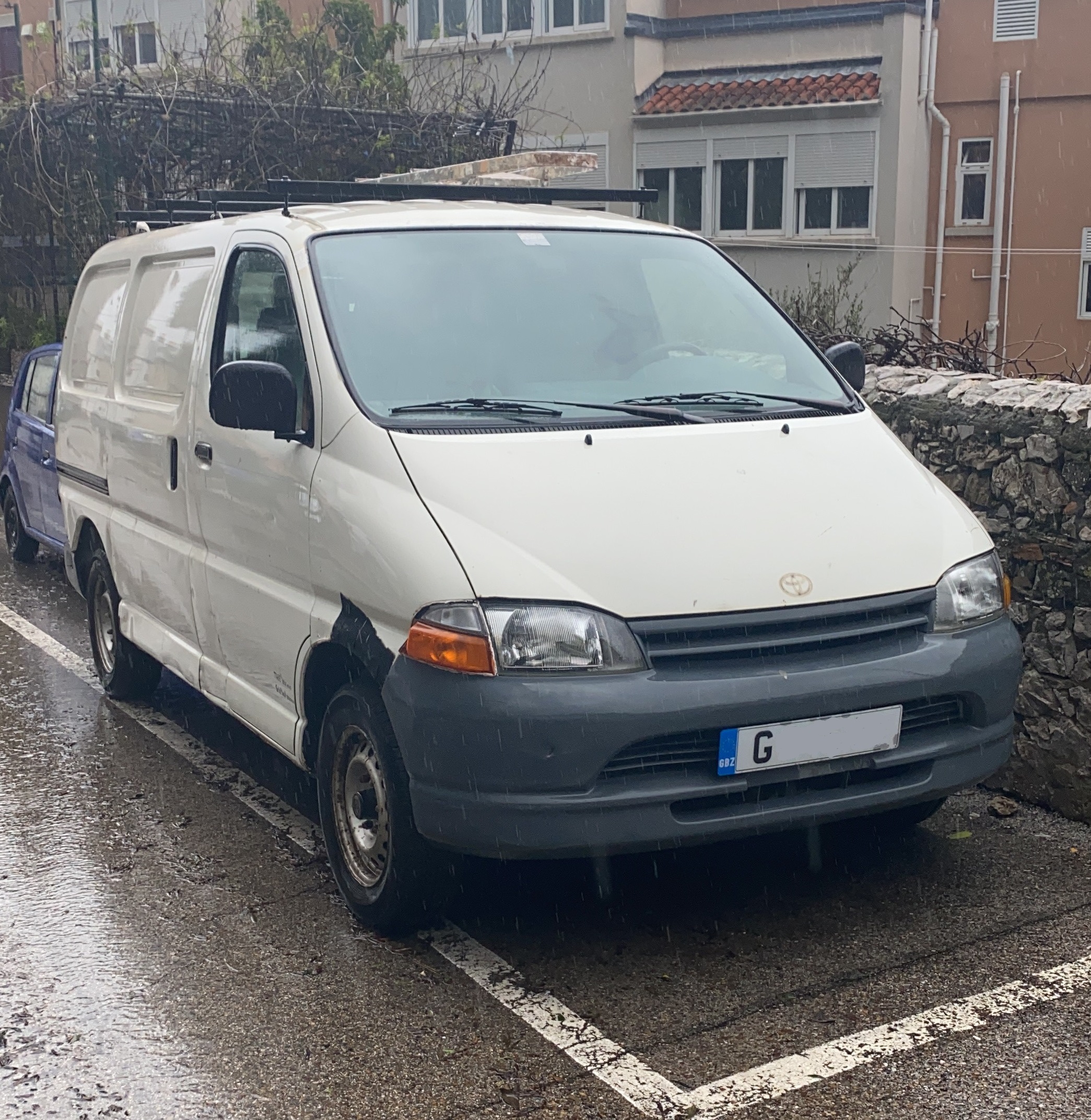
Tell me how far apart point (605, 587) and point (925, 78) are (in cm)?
2227

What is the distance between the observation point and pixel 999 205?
23906mm

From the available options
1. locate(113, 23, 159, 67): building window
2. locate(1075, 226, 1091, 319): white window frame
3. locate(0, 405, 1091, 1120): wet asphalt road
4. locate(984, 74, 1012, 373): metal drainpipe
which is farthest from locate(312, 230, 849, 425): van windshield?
locate(113, 23, 159, 67): building window

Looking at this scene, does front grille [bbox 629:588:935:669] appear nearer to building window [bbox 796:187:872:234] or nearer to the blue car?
the blue car

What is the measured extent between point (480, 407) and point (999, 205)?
2169 centimetres

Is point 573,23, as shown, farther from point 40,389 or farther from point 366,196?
point 366,196

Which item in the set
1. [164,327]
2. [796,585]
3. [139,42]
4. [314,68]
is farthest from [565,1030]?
[139,42]

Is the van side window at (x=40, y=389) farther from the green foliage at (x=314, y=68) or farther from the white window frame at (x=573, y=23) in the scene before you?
the white window frame at (x=573, y=23)

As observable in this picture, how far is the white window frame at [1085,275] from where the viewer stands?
24031 millimetres

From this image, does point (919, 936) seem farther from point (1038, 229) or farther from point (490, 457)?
point (1038, 229)

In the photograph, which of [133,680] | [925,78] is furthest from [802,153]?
[133,680]

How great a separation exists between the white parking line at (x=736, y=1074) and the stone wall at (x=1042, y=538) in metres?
1.27

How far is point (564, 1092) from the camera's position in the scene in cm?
337

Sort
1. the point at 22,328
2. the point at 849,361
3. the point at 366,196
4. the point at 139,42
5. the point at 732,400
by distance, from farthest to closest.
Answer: the point at 139,42, the point at 22,328, the point at 366,196, the point at 849,361, the point at 732,400

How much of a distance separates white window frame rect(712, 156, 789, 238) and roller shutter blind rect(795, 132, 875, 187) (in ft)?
0.94
